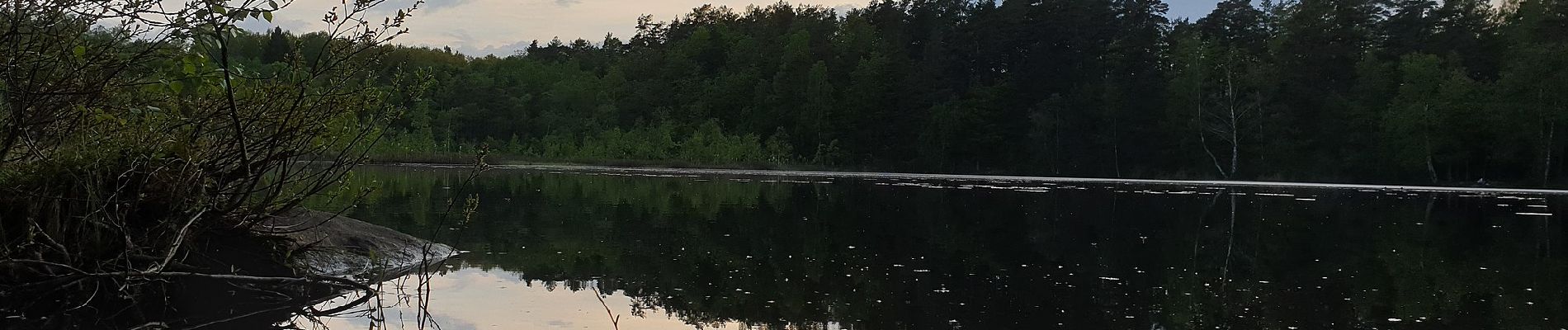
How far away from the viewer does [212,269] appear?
829 cm

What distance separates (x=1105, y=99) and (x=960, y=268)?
178 ft

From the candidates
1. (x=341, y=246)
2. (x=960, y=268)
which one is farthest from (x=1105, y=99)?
(x=341, y=246)

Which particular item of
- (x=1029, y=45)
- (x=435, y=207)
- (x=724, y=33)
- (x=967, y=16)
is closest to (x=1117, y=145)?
(x=1029, y=45)

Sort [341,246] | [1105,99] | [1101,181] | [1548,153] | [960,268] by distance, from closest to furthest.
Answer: [341,246], [960,268], [1101,181], [1548,153], [1105,99]

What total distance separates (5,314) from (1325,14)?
63362mm

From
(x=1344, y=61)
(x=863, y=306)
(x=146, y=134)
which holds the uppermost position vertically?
(x=1344, y=61)

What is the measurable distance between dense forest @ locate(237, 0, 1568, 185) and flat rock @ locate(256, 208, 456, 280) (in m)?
50.9

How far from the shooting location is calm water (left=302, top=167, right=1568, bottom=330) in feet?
26.3

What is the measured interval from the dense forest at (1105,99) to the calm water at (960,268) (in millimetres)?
35375

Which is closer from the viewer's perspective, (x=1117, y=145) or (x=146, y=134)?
(x=146, y=134)

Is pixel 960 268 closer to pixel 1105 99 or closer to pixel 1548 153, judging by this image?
pixel 1548 153

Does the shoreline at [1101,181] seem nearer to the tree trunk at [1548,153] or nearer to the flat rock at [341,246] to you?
the tree trunk at [1548,153]

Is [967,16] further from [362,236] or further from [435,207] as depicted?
[362,236]

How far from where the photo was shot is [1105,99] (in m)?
63.2
